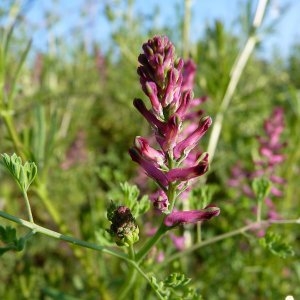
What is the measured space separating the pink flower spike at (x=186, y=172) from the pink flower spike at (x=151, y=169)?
0.03m

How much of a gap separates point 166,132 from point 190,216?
239mm

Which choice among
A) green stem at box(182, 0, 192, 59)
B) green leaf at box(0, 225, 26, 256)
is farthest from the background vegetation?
green leaf at box(0, 225, 26, 256)

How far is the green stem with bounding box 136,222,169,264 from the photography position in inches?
52.6

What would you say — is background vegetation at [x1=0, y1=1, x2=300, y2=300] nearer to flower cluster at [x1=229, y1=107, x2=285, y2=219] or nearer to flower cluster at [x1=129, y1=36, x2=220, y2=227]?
flower cluster at [x1=229, y1=107, x2=285, y2=219]

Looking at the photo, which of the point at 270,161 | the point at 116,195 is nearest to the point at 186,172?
the point at 116,195

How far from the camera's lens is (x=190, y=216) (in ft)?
4.24

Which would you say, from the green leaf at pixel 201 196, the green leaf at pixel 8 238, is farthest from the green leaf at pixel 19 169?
the green leaf at pixel 201 196

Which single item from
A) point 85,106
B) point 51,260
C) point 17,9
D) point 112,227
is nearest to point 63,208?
point 51,260

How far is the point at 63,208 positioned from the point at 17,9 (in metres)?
1.99

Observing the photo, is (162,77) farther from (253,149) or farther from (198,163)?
(253,149)

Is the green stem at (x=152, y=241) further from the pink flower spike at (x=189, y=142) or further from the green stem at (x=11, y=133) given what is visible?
the green stem at (x=11, y=133)

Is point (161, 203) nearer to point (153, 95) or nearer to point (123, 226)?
point (123, 226)

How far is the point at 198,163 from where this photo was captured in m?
1.30

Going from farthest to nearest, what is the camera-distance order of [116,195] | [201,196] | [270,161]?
[270,161], [116,195], [201,196]
